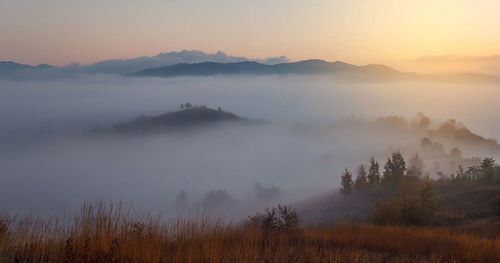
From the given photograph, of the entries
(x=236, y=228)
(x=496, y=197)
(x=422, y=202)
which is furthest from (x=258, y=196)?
(x=236, y=228)

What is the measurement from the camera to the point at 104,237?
532 cm

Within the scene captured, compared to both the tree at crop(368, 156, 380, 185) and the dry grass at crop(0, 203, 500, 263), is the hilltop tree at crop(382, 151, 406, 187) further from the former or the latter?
the dry grass at crop(0, 203, 500, 263)

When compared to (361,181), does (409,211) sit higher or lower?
higher

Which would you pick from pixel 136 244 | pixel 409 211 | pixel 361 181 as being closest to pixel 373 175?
pixel 361 181

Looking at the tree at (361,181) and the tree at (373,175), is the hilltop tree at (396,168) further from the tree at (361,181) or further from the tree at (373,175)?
the tree at (361,181)

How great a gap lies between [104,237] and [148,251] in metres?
0.74

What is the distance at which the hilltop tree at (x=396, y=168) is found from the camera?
53.1m

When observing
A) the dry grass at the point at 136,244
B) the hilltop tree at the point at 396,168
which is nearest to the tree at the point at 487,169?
the hilltop tree at the point at 396,168

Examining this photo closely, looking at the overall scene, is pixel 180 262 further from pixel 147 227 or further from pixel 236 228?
pixel 236 228

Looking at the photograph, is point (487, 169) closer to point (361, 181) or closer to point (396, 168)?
point (396, 168)

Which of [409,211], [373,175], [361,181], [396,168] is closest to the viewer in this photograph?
[409,211]

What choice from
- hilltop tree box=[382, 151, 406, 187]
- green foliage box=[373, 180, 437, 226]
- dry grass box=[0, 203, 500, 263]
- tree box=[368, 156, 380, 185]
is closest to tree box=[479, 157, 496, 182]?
hilltop tree box=[382, 151, 406, 187]

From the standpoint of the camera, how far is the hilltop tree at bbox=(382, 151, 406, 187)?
174 ft

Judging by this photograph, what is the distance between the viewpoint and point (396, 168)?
2140 inches
